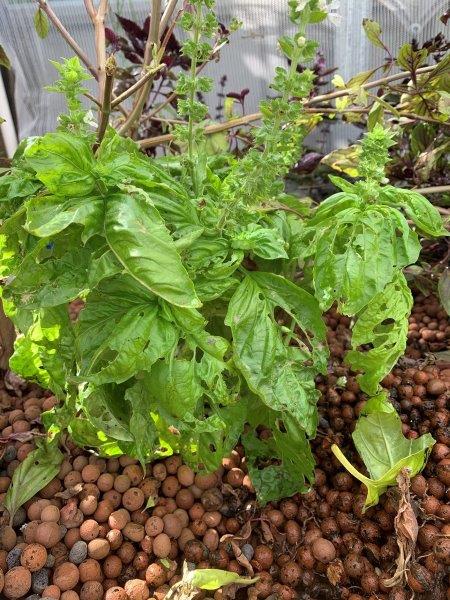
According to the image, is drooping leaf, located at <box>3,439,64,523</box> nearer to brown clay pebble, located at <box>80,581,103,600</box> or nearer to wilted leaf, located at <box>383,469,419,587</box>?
brown clay pebble, located at <box>80,581,103,600</box>

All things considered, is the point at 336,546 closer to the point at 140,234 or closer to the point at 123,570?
the point at 123,570

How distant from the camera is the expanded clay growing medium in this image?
0.93m

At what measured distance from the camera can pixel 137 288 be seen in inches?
31.5

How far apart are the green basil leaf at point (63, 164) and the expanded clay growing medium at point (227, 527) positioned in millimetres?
587

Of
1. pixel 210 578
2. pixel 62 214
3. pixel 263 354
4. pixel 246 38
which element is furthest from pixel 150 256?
pixel 246 38

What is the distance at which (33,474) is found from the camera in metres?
1.04

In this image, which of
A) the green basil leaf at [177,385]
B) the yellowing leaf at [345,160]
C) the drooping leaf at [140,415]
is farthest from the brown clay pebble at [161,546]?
the yellowing leaf at [345,160]

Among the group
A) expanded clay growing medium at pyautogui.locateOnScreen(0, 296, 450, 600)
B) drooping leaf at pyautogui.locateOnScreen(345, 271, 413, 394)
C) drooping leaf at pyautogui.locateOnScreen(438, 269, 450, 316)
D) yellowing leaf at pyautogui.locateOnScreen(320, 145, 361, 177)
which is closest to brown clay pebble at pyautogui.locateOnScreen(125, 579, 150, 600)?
expanded clay growing medium at pyautogui.locateOnScreen(0, 296, 450, 600)

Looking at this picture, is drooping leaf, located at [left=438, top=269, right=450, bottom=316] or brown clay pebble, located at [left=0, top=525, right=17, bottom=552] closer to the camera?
brown clay pebble, located at [left=0, top=525, right=17, bottom=552]

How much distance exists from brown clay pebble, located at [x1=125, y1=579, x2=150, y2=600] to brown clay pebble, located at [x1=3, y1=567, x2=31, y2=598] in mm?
157

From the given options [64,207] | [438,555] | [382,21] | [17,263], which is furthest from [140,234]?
[382,21]

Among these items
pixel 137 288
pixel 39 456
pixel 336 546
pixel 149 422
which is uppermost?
pixel 137 288

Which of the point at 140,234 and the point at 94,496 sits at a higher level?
the point at 140,234

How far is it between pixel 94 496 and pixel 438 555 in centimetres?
59
